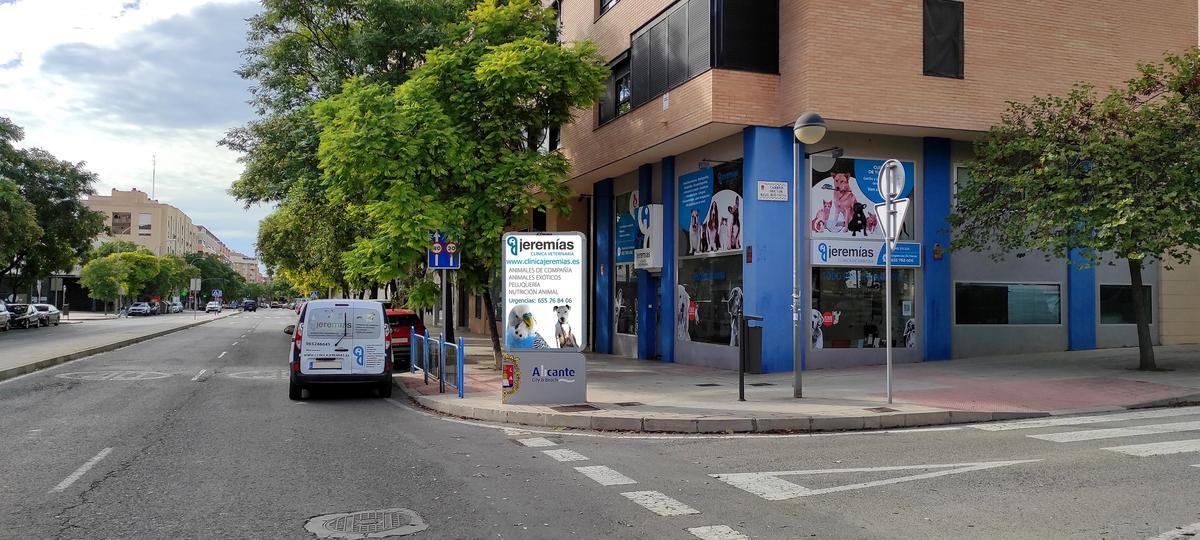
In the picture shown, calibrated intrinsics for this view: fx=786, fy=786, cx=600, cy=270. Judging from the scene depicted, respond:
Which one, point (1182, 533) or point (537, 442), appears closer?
point (1182, 533)

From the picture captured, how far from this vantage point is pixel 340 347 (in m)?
12.8

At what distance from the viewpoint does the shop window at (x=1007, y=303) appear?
58.4 ft

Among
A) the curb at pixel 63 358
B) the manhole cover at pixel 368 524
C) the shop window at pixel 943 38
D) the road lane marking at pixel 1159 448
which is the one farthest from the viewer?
the shop window at pixel 943 38

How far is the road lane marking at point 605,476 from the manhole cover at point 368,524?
174cm

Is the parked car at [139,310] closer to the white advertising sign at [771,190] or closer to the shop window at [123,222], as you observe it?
the shop window at [123,222]

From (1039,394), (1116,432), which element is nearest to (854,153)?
(1039,394)

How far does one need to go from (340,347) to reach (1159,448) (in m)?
11.0

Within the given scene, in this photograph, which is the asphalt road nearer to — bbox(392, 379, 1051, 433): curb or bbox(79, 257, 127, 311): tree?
bbox(392, 379, 1051, 433): curb

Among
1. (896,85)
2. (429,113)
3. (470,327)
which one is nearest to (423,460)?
(429,113)

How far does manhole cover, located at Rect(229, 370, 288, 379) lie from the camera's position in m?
16.4

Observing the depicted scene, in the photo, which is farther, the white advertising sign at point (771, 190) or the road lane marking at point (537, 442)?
the white advertising sign at point (771, 190)

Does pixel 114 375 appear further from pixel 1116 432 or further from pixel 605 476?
pixel 1116 432

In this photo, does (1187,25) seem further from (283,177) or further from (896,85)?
(283,177)

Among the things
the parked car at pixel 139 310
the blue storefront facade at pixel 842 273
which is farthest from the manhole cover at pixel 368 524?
the parked car at pixel 139 310
